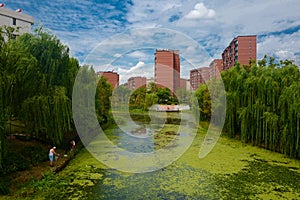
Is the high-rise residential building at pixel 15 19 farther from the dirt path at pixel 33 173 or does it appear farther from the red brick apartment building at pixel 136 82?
the red brick apartment building at pixel 136 82

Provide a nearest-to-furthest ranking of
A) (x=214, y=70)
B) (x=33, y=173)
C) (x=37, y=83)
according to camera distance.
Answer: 1. (x=33, y=173)
2. (x=37, y=83)
3. (x=214, y=70)

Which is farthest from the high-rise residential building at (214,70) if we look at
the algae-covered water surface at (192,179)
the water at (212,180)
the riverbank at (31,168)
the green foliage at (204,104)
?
the riverbank at (31,168)

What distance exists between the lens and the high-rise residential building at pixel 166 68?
→ 35.2m

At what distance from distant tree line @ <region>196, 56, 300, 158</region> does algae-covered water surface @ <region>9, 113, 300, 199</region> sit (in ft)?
2.47

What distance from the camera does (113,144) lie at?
9.70 meters

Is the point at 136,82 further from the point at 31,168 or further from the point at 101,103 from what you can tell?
the point at 31,168

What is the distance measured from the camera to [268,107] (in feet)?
28.5

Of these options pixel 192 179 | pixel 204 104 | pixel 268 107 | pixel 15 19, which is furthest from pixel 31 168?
pixel 15 19

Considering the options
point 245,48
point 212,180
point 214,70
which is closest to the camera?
point 212,180

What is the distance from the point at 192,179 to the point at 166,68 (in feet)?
101

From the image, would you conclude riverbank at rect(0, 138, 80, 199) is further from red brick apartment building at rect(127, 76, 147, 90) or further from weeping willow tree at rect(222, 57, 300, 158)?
red brick apartment building at rect(127, 76, 147, 90)

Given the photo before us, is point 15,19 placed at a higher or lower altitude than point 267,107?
higher

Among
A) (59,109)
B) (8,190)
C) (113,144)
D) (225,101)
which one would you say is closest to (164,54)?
(225,101)

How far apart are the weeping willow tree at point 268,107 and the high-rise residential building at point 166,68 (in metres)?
24.8
